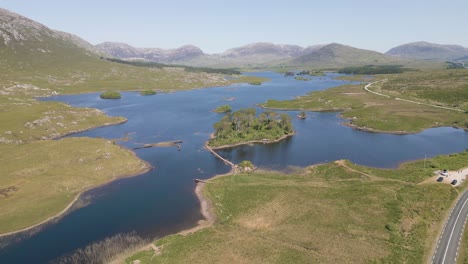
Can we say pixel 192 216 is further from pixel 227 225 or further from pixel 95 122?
pixel 95 122

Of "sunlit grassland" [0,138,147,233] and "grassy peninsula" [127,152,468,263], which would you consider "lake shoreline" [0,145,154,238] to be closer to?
"sunlit grassland" [0,138,147,233]

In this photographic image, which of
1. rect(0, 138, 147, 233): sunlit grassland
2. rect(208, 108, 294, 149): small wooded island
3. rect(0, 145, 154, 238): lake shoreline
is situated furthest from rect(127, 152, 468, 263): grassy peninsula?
rect(208, 108, 294, 149): small wooded island

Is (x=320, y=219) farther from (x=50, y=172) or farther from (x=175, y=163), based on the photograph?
(x=50, y=172)

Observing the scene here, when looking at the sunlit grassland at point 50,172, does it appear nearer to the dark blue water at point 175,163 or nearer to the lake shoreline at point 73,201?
the lake shoreline at point 73,201

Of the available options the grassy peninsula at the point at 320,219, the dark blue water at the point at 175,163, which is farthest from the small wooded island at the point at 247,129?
the grassy peninsula at the point at 320,219

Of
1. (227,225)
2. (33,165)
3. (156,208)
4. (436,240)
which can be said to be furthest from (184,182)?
(436,240)
